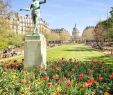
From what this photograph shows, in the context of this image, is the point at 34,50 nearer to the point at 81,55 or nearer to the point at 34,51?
the point at 34,51

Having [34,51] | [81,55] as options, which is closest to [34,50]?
[34,51]

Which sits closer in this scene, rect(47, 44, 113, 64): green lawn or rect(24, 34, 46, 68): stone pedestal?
rect(24, 34, 46, 68): stone pedestal

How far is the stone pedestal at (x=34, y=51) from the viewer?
62.7 feet

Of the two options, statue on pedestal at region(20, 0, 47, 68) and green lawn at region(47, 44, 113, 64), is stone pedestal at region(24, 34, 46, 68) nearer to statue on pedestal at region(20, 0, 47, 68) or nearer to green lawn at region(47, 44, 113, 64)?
statue on pedestal at region(20, 0, 47, 68)

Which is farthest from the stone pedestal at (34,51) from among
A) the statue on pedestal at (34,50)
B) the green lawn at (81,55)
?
the green lawn at (81,55)

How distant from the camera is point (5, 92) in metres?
11.6

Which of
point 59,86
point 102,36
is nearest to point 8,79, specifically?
point 59,86

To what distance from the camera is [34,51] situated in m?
19.2

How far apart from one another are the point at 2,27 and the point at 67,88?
40.3m

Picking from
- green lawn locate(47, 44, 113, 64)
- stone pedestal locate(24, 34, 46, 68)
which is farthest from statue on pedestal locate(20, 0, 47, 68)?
green lawn locate(47, 44, 113, 64)

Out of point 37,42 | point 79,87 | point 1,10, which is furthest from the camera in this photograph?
point 1,10

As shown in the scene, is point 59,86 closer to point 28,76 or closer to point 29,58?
point 28,76

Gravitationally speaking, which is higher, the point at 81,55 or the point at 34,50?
the point at 34,50

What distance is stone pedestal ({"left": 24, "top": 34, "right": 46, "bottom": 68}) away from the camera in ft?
62.7
